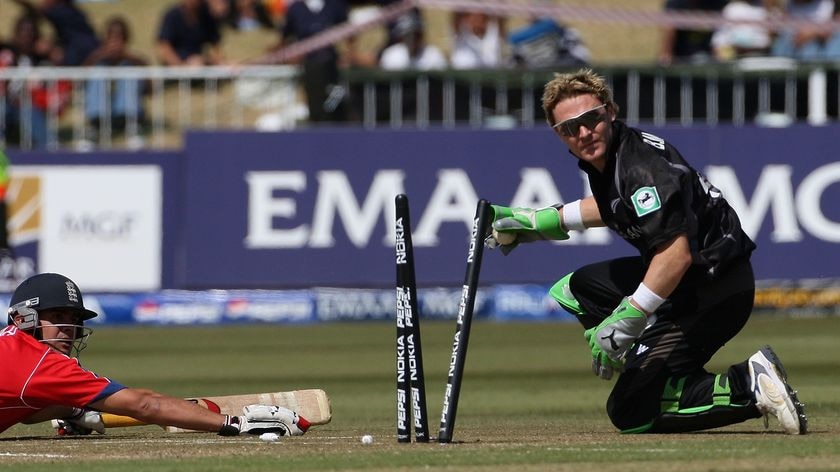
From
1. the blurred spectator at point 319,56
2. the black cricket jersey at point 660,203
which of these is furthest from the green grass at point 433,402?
the blurred spectator at point 319,56

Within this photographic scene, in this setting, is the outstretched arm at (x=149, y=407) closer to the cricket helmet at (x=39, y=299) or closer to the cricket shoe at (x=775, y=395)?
the cricket helmet at (x=39, y=299)

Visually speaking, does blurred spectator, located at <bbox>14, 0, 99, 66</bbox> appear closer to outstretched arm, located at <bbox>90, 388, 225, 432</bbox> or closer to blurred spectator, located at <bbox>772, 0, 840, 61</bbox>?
blurred spectator, located at <bbox>772, 0, 840, 61</bbox>

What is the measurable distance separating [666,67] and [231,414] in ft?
33.2

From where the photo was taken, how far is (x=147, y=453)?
7.21 m

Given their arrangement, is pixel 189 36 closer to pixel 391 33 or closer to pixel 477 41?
pixel 391 33

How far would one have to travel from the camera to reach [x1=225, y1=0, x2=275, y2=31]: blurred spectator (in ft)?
72.1

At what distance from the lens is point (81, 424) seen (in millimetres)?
8383

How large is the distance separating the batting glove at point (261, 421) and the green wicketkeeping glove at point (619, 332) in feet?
5.09

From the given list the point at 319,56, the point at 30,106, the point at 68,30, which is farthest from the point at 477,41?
the point at 68,30

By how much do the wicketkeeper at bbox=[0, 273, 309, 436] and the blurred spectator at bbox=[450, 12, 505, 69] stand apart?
10.8 m

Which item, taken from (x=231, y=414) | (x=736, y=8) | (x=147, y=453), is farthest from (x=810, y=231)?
(x=147, y=453)

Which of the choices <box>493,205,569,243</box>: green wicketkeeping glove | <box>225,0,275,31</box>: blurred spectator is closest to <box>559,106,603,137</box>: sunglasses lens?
<box>493,205,569,243</box>: green wicketkeeping glove

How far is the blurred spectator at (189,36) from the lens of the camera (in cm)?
1997

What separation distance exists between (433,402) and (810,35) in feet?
29.6
